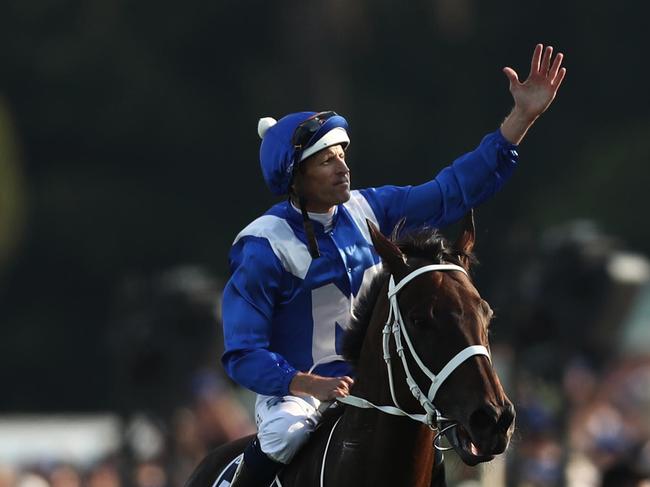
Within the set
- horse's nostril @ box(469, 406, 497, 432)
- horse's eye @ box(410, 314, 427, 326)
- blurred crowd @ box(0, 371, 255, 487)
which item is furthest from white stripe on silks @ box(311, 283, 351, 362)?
blurred crowd @ box(0, 371, 255, 487)

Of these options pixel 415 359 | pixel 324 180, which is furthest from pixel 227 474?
pixel 415 359

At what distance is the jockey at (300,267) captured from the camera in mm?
6172

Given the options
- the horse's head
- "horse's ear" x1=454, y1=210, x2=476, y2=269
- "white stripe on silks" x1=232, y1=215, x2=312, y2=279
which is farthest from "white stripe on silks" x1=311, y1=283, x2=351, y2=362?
"horse's ear" x1=454, y1=210, x2=476, y2=269

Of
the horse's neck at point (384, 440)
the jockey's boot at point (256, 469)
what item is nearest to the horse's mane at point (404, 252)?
the horse's neck at point (384, 440)

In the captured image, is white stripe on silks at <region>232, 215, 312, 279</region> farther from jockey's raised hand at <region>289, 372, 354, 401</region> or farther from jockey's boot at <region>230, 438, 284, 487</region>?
jockey's boot at <region>230, 438, 284, 487</region>

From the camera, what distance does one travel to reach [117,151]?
3503 cm

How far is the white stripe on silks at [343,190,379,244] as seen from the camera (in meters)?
6.51

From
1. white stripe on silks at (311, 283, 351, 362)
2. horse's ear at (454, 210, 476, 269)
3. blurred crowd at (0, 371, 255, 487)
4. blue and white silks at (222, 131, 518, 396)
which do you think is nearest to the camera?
horse's ear at (454, 210, 476, 269)

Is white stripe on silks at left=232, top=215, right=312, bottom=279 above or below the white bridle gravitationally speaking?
above

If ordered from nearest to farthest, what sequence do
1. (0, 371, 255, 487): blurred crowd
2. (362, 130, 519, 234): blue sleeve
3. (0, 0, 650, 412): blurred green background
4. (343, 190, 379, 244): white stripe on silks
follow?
1. (343, 190, 379, 244): white stripe on silks
2. (362, 130, 519, 234): blue sleeve
3. (0, 371, 255, 487): blurred crowd
4. (0, 0, 650, 412): blurred green background

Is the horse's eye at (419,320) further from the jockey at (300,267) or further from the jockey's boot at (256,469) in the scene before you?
the jockey's boot at (256,469)

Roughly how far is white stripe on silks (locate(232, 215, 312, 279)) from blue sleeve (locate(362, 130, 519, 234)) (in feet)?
1.46

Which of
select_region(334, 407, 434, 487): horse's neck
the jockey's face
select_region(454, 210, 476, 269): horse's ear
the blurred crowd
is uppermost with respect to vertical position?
the jockey's face

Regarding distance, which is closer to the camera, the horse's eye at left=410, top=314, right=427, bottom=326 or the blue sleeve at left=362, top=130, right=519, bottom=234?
the horse's eye at left=410, top=314, right=427, bottom=326
